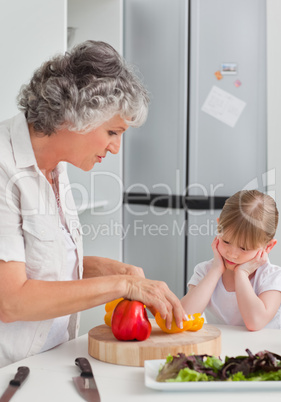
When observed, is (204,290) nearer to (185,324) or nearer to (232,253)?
(232,253)

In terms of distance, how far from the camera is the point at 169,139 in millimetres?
3211

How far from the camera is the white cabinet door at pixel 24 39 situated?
2041 mm

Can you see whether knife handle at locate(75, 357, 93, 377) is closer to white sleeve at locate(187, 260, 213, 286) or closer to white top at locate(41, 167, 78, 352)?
white top at locate(41, 167, 78, 352)

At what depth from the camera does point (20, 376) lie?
1.09 metres

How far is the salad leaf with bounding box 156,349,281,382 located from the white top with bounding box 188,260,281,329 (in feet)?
2.26

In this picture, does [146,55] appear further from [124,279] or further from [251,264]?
[124,279]

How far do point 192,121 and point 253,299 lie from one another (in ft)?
5.37

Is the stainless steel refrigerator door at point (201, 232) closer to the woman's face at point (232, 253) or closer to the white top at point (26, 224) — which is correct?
the woman's face at point (232, 253)

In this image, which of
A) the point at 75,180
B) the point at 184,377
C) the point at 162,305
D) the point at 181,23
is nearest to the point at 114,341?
the point at 162,305

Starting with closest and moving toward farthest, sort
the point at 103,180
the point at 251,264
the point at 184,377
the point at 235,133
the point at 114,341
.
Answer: the point at 184,377 < the point at 114,341 < the point at 251,264 < the point at 235,133 < the point at 103,180

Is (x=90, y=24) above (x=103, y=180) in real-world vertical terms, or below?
above

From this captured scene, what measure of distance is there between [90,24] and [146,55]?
0.36m

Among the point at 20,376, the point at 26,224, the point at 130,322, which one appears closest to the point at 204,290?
the point at 130,322

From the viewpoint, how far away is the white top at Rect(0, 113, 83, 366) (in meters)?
1.30
